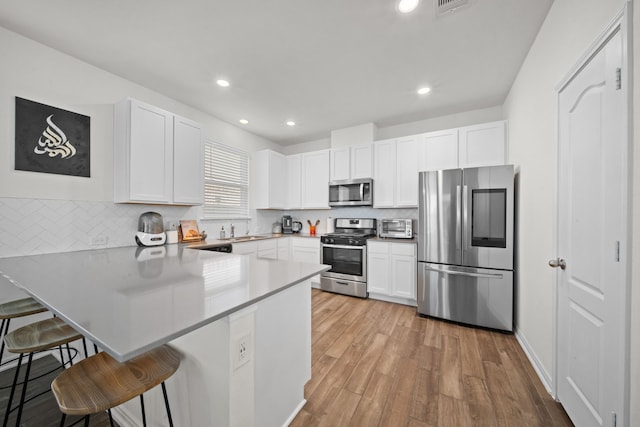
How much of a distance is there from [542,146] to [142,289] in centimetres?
291

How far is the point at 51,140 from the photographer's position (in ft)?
7.34

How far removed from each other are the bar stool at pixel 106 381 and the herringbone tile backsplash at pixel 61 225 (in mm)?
1916

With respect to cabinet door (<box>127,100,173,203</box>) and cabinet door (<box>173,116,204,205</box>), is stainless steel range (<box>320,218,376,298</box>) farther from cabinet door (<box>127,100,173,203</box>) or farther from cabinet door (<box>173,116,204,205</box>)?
cabinet door (<box>127,100,173,203</box>)

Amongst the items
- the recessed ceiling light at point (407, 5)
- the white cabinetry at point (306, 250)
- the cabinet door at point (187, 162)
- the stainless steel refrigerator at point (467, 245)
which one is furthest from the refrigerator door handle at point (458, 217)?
the cabinet door at point (187, 162)

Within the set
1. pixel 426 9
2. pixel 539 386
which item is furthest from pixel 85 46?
pixel 539 386

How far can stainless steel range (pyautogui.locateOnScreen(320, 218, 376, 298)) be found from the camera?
3664 mm

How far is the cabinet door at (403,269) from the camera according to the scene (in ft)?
10.9

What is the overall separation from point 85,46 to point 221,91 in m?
1.23

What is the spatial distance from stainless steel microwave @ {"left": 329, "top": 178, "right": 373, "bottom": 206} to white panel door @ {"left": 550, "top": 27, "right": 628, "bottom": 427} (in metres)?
2.43

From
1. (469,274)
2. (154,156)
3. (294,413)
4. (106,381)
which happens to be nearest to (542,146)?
(469,274)

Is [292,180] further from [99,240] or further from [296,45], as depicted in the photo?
[99,240]

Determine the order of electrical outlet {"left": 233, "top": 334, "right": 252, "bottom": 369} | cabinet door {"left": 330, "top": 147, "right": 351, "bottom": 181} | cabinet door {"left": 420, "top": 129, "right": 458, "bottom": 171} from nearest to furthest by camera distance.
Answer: electrical outlet {"left": 233, "top": 334, "right": 252, "bottom": 369} → cabinet door {"left": 420, "top": 129, "right": 458, "bottom": 171} → cabinet door {"left": 330, "top": 147, "right": 351, "bottom": 181}

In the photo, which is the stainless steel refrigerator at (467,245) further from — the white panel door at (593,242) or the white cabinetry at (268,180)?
the white cabinetry at (268,180)

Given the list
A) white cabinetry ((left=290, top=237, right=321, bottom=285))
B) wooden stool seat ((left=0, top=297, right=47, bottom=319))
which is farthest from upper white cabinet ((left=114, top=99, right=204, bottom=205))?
white cabinetry ((left=290, top=237, right=321, bottom=285))
